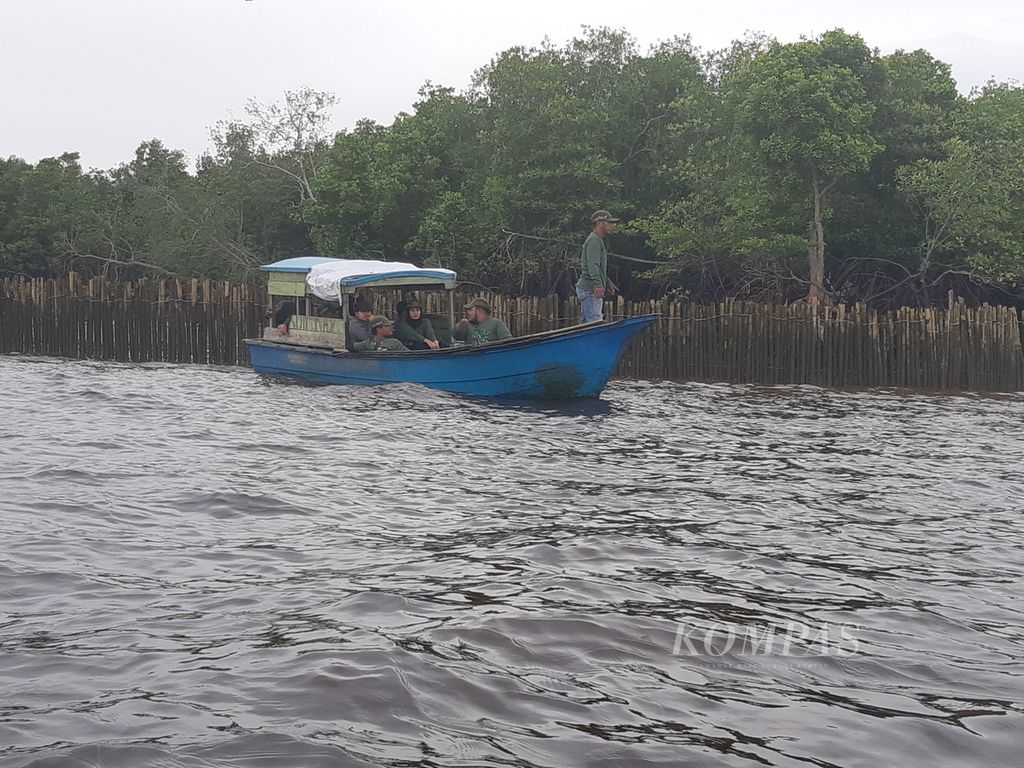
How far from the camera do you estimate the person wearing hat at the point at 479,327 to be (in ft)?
53.5

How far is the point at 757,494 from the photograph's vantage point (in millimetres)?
8344

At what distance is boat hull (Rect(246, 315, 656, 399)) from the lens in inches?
563

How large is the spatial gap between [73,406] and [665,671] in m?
11.0

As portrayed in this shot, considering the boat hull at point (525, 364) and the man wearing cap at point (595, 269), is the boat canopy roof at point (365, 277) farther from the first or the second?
the man wearing cap at point (595, 269)

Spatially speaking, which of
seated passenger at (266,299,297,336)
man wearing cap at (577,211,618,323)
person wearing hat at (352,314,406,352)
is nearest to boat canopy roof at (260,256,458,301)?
person wearing hat at (352,314,406,352)

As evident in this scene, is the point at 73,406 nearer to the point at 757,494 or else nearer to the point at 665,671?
the point at 757,494

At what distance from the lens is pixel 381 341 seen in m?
16.4

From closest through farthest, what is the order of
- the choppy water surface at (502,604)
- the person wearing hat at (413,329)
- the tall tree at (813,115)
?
the choppy water surface at (502,604) < the person wearing hat at (413,329) < the tall tree at (813,115)

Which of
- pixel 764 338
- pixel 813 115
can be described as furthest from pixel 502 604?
pixel 813 115

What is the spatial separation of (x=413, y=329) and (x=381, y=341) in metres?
0.71

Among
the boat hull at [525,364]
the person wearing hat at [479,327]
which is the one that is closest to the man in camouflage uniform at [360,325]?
the boat hull at [525,364]

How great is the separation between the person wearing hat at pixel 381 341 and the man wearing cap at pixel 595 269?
9.39 ft

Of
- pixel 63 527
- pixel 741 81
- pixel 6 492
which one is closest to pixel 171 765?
pixel 63 527

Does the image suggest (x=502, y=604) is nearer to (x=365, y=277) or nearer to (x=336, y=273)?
(x=365, y=277)
